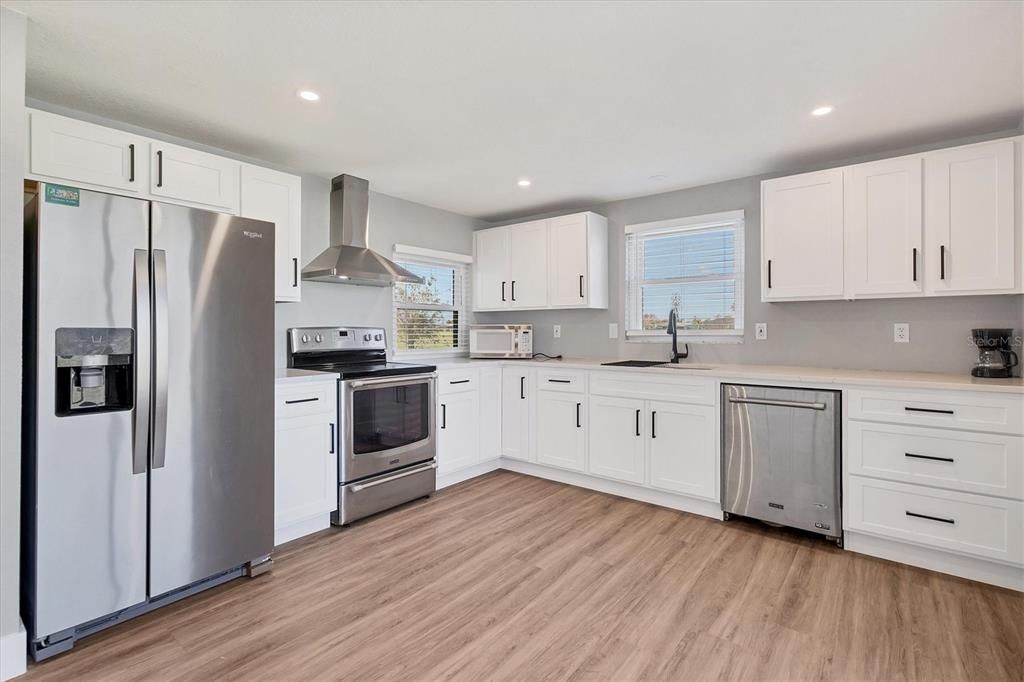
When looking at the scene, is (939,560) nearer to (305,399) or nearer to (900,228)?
(900,228)

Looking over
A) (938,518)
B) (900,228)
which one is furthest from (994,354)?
(938,518)

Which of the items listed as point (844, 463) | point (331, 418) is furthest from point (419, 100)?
point (844, 463)

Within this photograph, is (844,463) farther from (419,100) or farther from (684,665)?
(419,100)

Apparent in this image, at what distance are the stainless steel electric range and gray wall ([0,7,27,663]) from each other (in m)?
1.49

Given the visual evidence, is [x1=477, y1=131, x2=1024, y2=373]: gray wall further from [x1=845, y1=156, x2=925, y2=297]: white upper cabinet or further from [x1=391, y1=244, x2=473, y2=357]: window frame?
[x1=391, y1=244, x2=473, y2=357]: window frame

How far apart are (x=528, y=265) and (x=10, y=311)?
3.45 metres

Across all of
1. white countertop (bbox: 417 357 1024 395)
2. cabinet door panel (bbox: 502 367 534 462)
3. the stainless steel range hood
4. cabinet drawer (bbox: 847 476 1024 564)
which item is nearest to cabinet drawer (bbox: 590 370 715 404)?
white countertop (bbox: 417 357 1024 395)

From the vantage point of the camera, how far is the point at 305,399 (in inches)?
115

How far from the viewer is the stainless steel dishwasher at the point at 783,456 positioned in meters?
2.78

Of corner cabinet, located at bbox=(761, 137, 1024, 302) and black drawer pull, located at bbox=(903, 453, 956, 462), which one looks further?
corner cabinet, located at bbox=(761, 137, 1024, 302)

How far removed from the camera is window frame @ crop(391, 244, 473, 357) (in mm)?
4246

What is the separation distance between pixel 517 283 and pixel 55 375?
3364 mm

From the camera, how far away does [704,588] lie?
2.36 m

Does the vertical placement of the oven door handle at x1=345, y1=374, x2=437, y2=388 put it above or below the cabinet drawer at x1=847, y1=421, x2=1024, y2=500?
above
